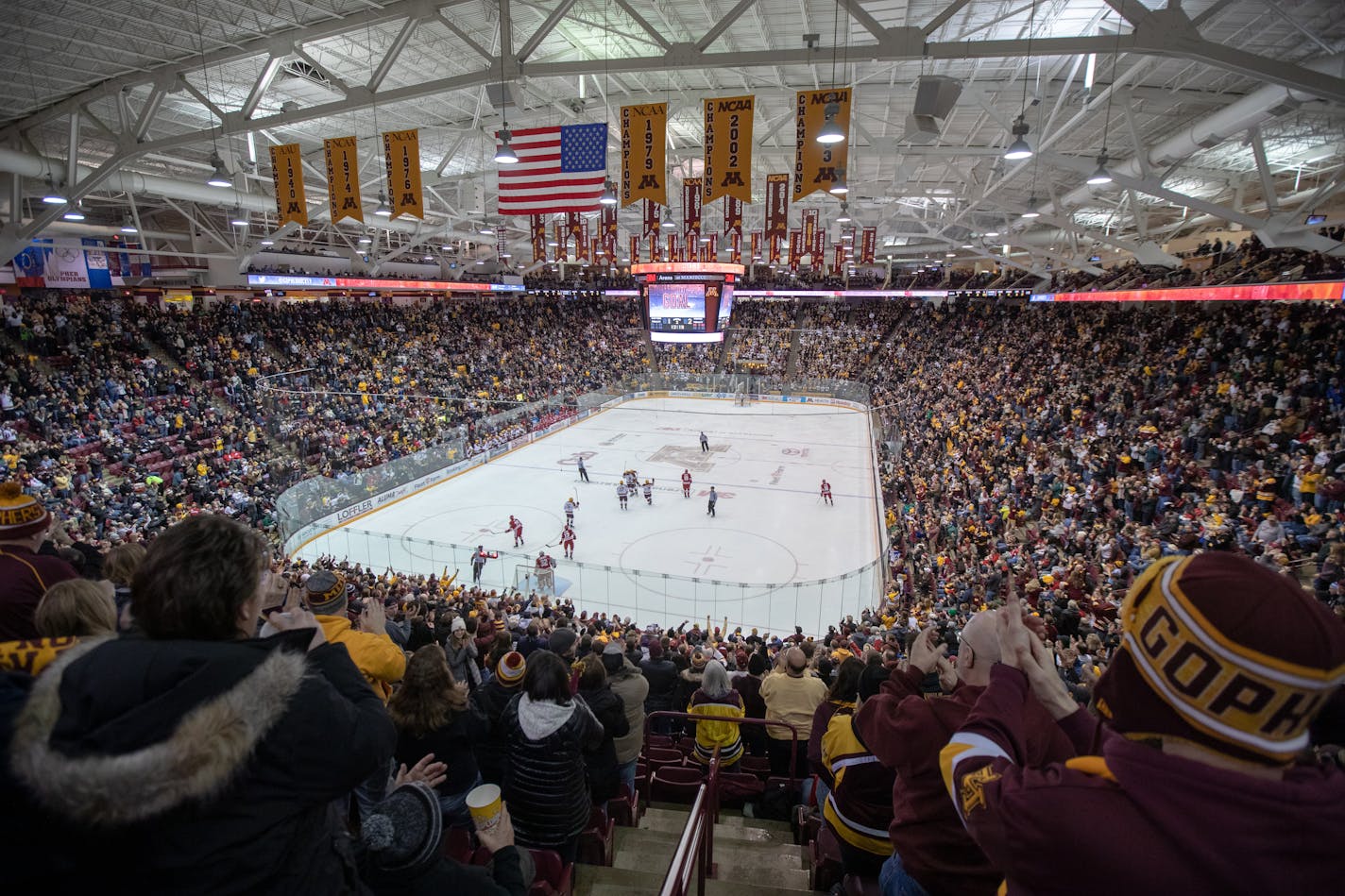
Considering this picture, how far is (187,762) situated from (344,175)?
15.3 m

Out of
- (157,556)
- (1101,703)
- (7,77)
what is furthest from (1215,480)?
(7,77)

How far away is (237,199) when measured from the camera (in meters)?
20.3

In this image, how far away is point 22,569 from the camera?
2883 millimetres

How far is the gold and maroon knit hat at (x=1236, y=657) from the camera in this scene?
1.15 m

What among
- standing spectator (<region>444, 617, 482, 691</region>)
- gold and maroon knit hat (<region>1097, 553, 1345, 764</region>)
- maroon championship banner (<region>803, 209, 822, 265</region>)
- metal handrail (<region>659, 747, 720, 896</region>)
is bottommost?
standing spectator (<region>444, 617, 482, 691</region>)

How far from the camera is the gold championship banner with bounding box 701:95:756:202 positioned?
1103 cm

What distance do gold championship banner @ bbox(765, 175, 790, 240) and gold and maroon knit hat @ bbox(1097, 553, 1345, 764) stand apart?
15.7 m

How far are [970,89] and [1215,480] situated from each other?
9.70 metres

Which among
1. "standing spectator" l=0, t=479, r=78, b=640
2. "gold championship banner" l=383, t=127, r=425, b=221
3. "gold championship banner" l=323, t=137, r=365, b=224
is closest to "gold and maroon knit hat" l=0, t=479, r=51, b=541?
"standing spectator" l=0, t=479, r=78, b=640

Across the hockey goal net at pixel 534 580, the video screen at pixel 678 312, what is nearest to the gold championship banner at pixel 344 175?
the hockey goal net at pixel 534 580

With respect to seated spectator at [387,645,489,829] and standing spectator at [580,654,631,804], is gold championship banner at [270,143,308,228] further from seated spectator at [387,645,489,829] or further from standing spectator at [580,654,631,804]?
seated spectator at [387,645,489,829]

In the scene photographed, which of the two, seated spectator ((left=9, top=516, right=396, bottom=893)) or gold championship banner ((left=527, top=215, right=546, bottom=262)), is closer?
seated spectator ((left=9, top=516, right=396, bottom=893))

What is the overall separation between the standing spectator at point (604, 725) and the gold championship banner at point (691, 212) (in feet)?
47.3

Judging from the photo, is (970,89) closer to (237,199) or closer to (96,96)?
(96,96)
